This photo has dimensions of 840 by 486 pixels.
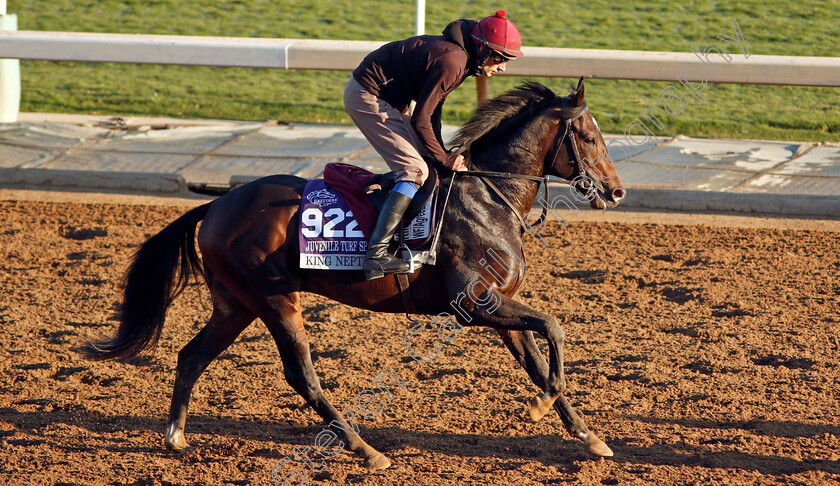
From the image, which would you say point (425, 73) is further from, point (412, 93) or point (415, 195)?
point (415, 195)

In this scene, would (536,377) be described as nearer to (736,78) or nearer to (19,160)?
(736,78)

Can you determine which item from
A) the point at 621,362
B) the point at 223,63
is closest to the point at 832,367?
the point at 621,362

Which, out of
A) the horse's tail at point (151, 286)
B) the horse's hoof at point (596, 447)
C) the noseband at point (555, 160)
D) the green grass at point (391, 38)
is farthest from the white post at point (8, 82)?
the horse's hoof at point (596, 447)

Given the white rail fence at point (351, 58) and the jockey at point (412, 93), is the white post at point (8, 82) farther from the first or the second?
the jockey at point (412, 93)

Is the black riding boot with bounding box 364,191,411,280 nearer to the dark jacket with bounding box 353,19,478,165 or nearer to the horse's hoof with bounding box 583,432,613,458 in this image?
the dark jacket with bounding box 353,19,478,165

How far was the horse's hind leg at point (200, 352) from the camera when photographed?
14.6ft

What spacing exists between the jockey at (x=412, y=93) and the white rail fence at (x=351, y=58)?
14.1 ft

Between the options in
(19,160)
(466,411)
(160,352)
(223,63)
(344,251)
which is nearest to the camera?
(344,251)

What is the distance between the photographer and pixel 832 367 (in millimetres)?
5254

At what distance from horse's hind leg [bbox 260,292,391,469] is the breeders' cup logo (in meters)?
0.49

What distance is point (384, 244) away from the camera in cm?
430

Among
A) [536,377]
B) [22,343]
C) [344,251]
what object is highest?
[344,251]

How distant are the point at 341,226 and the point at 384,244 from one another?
25 cm

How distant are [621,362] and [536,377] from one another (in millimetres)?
1136
